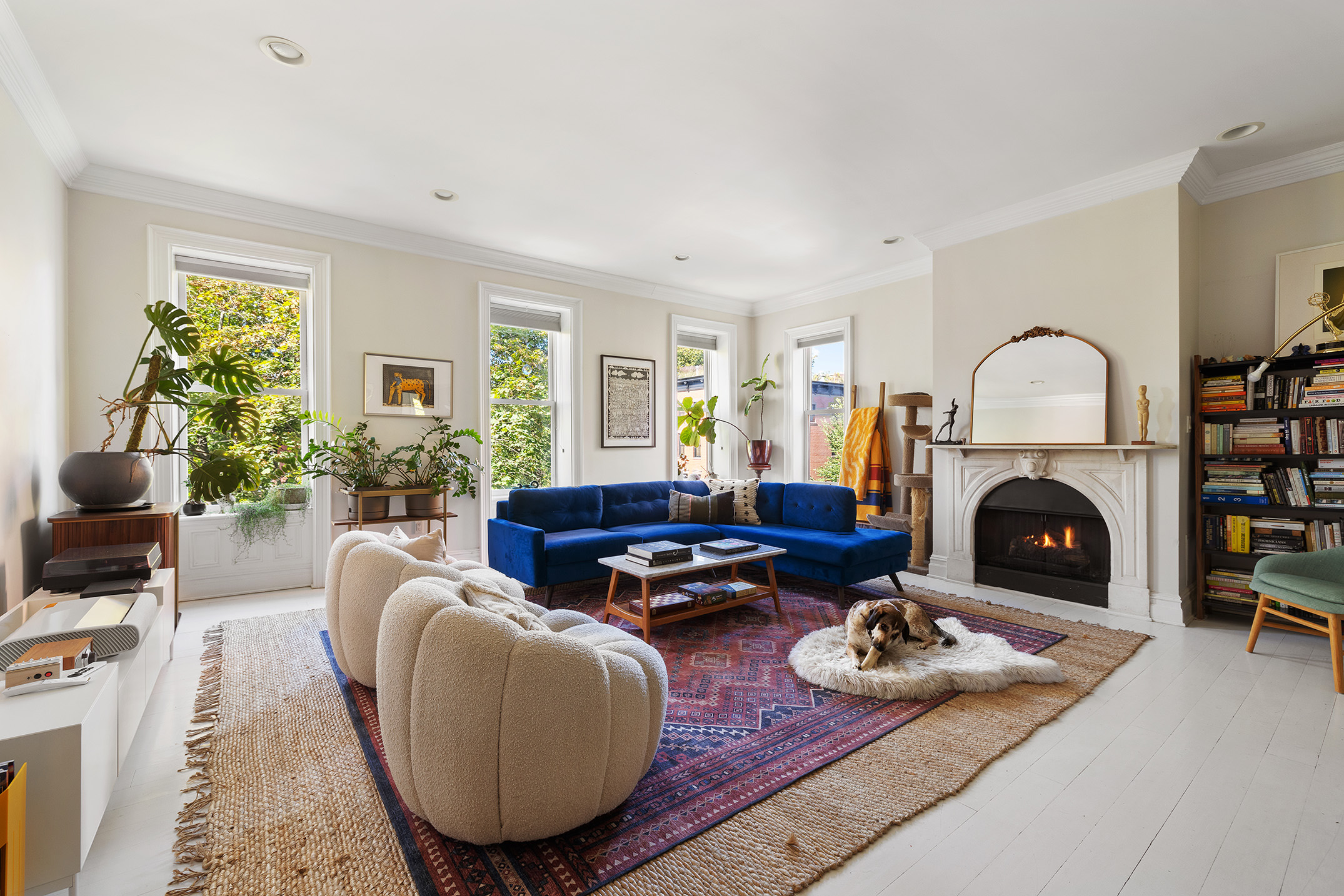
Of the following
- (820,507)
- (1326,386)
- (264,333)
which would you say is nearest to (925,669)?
(820,507)

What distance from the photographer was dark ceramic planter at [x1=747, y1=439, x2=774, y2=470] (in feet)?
21.8

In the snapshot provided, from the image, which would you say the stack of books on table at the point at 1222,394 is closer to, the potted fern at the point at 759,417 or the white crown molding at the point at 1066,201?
the white crown molding at the point at 1066,201

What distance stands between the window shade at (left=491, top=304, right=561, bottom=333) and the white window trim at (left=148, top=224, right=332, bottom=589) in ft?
4.51

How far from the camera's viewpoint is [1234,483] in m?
3.56

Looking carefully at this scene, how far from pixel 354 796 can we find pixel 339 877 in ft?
1.25

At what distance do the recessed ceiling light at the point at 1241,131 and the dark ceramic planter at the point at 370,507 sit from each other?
568 cm

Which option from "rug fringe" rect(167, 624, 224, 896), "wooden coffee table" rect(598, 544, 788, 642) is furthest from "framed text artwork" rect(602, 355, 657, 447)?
"rug fringe" rect(167, 624, 224, 896)

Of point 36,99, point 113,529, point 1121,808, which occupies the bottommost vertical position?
point 1121,808

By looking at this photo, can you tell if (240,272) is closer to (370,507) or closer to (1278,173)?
(370,507)

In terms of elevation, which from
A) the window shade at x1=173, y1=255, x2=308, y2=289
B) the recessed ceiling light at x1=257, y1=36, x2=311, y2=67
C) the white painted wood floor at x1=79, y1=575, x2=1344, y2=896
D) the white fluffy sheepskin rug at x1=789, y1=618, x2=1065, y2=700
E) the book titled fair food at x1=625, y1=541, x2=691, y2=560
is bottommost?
the white painted wood floor at x1=79, y1=575, x2=1344, y2=896

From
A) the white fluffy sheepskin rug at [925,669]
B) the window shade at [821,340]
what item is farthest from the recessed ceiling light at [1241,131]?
the window shade at [821,340]

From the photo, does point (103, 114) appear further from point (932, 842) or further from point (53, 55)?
point (932, 842)

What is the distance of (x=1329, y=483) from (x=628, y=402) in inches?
197

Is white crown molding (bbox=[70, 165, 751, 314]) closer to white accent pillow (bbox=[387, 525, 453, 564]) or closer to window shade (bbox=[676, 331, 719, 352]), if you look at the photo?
window shade (bbox=[676, 331, 719, 352])
